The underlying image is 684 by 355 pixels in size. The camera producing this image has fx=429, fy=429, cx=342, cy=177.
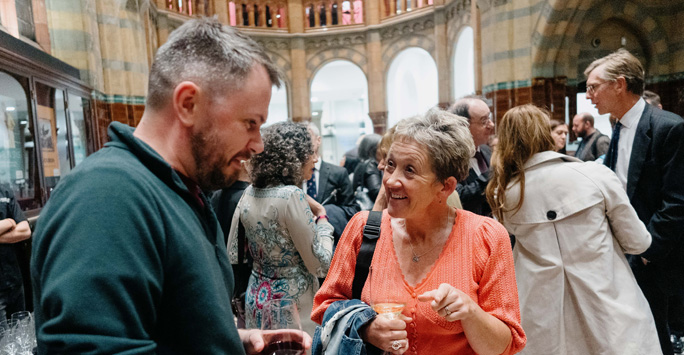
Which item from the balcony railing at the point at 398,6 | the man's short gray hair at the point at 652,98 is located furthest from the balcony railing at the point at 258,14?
the man's short gray hair at the point at 652,98

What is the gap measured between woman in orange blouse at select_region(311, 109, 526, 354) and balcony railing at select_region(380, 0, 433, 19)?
44.6 feet

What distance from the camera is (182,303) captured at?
91 cm

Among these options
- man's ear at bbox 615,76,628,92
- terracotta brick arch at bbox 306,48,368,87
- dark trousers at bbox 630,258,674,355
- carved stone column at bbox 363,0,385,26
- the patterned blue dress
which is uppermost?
carved stone column at bbox 363,0,385,26

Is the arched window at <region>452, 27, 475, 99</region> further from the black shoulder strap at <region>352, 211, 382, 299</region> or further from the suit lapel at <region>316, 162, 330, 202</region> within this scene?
the black shoulder strap at <region>352, 211, 382, 299</region>

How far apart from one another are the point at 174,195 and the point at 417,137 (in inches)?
40.1

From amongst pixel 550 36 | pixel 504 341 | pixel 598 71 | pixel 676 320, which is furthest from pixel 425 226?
pixel 550 36

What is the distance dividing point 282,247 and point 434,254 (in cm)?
109

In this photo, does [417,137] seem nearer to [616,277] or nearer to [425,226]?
[425,226]

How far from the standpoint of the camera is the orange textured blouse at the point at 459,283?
1546mm

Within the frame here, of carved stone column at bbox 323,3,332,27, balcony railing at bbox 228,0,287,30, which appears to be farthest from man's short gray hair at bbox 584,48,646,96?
balcony railing at bbox 228,0,287,30

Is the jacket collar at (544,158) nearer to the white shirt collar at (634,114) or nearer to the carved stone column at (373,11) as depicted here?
→ the white shirt collar at (634,114)

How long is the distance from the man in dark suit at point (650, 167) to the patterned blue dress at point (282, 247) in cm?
203

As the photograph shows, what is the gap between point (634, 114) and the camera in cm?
286

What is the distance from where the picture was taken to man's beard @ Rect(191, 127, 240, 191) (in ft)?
3.38
